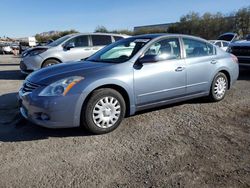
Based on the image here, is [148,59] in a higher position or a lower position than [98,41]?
lower

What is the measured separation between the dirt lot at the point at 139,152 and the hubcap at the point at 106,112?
200 mm

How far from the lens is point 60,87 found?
4367 millimetres

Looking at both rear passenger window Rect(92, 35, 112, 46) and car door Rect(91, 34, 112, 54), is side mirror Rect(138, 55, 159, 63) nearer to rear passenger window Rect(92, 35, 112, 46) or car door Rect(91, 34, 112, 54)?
car door Rect(91, 34, 112, 54)

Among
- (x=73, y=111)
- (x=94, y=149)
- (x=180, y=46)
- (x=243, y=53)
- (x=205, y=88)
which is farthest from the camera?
(x=243, y=53)

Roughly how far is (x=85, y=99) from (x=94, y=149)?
0.79 m

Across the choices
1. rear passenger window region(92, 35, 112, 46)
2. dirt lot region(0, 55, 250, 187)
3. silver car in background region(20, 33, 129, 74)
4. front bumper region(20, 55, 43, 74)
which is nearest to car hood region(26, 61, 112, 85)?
dirt lot region(0, 55, 250, 187)

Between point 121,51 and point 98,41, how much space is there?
5.95m

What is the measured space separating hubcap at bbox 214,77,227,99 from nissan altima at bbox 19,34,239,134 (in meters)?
0.02

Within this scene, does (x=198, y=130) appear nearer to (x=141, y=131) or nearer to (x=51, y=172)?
(x=141, y=131)

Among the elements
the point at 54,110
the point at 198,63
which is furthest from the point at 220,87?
the point at 54,110

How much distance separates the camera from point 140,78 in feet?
16.3

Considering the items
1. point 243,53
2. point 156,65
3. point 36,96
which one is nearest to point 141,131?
point 156,65

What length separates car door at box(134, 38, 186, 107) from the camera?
16.4 feet

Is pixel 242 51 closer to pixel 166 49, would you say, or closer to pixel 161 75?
pixel 166 49
